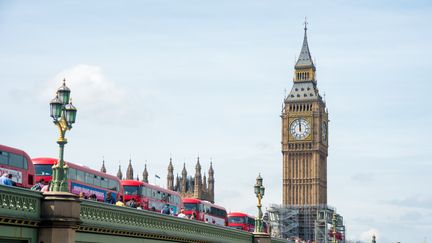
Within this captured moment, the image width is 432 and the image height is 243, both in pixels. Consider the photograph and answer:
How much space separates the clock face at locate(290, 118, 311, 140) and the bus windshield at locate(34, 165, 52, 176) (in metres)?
130

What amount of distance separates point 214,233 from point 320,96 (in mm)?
139149

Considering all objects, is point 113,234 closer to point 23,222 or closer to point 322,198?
point 23,222

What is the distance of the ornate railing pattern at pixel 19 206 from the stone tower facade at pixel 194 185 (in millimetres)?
142868

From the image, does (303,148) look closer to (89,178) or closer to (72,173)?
(89,178)

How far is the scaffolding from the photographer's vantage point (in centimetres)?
16612

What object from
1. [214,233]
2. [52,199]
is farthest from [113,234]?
[214,233]

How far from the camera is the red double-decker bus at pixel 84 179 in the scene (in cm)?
4666

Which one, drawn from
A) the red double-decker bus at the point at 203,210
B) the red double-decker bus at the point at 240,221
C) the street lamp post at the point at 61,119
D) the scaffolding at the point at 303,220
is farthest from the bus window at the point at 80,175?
the scaffolding at the point at 303,220

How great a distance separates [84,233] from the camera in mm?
29094

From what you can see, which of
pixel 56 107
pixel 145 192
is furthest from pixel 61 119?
pixel 145 192

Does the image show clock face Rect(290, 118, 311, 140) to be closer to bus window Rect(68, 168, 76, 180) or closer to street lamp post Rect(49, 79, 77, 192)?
bus window Rect(68, 168, 76, 180)

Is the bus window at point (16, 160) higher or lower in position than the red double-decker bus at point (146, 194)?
lower

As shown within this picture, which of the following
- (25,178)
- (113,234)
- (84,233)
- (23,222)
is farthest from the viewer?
(25,178)

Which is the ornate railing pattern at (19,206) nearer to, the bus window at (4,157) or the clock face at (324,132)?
the bus window at (4,157)
